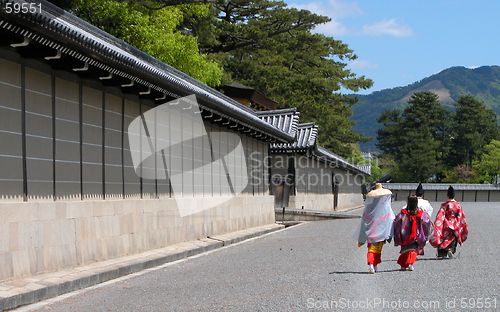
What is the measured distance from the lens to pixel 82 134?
9.89 meters

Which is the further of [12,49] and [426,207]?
[426,207]

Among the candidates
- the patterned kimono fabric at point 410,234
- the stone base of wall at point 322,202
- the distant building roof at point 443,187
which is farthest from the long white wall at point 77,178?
the distant building roof at point 443,187

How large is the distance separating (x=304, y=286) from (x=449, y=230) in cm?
550

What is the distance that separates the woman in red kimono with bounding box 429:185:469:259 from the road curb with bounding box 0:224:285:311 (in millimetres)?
5970

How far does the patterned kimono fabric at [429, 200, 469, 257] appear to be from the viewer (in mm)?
11398

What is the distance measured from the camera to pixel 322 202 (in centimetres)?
3678

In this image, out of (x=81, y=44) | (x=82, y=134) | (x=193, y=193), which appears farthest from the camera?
(x=193, y=193)

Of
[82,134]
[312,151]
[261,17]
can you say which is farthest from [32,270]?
[261,17]

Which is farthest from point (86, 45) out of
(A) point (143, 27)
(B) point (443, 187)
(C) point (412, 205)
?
(B) point (443, 187)

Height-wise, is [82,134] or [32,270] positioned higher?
[82,134]

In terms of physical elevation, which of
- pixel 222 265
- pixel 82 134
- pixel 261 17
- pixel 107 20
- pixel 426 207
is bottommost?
pixel 222 265

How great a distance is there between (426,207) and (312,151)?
58.5 ft

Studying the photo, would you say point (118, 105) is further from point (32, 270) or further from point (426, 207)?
point (426, 207)

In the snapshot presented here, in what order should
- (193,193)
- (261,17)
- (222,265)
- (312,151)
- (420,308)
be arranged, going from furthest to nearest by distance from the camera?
1. (261,17)
2. (312,151)
3. (193,193)
4. (222,265)
5. (420,308)
